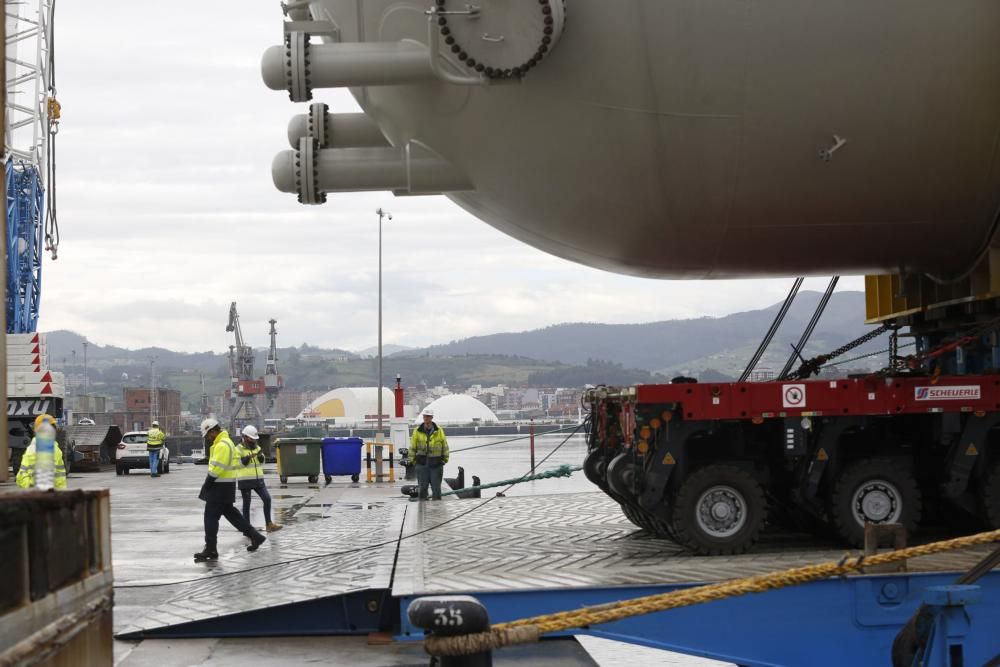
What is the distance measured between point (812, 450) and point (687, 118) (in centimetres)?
237

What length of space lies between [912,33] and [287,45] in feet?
12.4

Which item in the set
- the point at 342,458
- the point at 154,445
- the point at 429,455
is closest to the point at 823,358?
the point at 429,455

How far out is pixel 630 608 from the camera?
558cm

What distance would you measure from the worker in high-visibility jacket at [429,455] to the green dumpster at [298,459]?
9.48 metres

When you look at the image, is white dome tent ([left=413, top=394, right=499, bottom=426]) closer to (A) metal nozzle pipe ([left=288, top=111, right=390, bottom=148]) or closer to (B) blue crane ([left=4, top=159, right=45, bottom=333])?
(B) blue crane ([left=4, top=159, right=45, bottom=333])

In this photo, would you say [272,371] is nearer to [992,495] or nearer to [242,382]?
[242,382]

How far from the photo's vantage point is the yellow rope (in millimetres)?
4633

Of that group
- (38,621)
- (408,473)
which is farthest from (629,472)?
(408,473)

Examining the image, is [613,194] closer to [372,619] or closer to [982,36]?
[982,36]

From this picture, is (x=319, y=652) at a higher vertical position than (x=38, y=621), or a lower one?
lower

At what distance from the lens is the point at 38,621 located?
15.8 feet

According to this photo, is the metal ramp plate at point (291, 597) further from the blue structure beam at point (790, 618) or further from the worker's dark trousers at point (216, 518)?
the worker's dark trousers at point (216, 518)

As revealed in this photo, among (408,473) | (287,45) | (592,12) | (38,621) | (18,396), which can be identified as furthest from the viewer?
(18,396)

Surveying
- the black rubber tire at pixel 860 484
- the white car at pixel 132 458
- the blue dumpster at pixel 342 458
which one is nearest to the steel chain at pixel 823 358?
the black rubber tire at pixel 860 484
